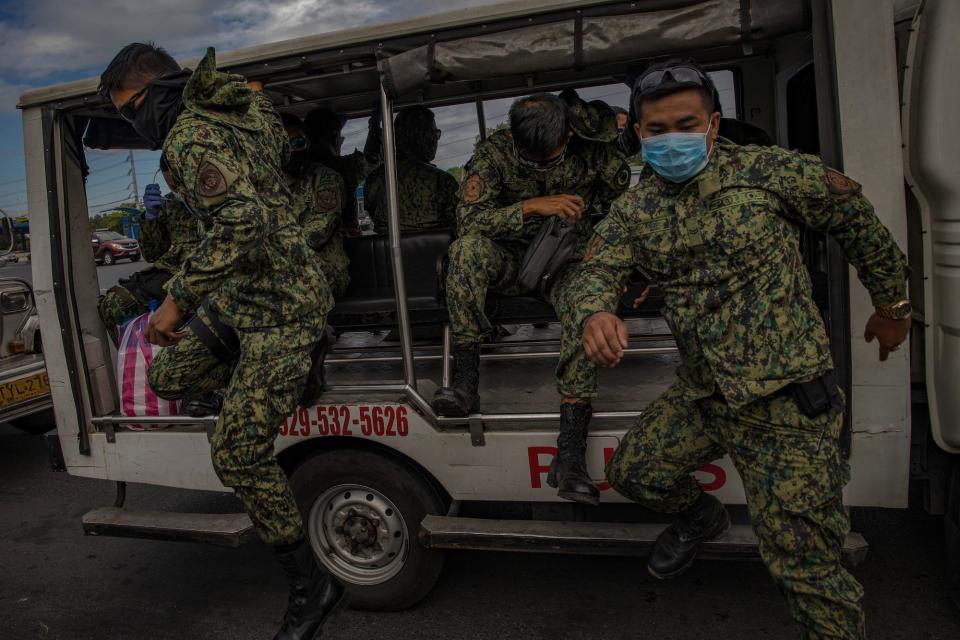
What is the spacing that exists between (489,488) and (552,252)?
107 cm

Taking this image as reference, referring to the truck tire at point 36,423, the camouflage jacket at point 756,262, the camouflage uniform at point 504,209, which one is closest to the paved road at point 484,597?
the camouflage uniform at point 504,209

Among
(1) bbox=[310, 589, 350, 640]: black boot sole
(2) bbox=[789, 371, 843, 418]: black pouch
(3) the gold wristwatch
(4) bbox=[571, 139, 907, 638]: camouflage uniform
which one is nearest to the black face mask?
(4) bbox=[571, 139, 907, 638]: camouflage uniform

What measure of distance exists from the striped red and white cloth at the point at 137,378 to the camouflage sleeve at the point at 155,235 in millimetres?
1167

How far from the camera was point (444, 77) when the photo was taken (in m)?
2.95

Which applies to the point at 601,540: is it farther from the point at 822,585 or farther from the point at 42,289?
the point at 42,289

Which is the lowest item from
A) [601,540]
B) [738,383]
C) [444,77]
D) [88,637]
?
[88,637]

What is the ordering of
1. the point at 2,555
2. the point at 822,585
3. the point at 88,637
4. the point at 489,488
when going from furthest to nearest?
the point at 2,555, the point at 88,637, the point at 489,488, the point at 822,585

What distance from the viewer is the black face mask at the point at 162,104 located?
2.79 m

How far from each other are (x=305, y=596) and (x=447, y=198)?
2480mm

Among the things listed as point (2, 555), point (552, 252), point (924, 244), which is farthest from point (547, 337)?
point (2, 555)

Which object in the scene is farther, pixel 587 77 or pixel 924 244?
pixel 587 77

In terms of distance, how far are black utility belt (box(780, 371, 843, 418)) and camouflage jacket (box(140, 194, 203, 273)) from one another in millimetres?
3383

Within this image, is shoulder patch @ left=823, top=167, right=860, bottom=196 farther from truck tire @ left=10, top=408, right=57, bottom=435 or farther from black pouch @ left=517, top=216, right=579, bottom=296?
truck tire @ left=10, top=408, right=57, bottom=435

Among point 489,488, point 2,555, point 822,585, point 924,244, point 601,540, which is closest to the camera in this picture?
point 822,585
